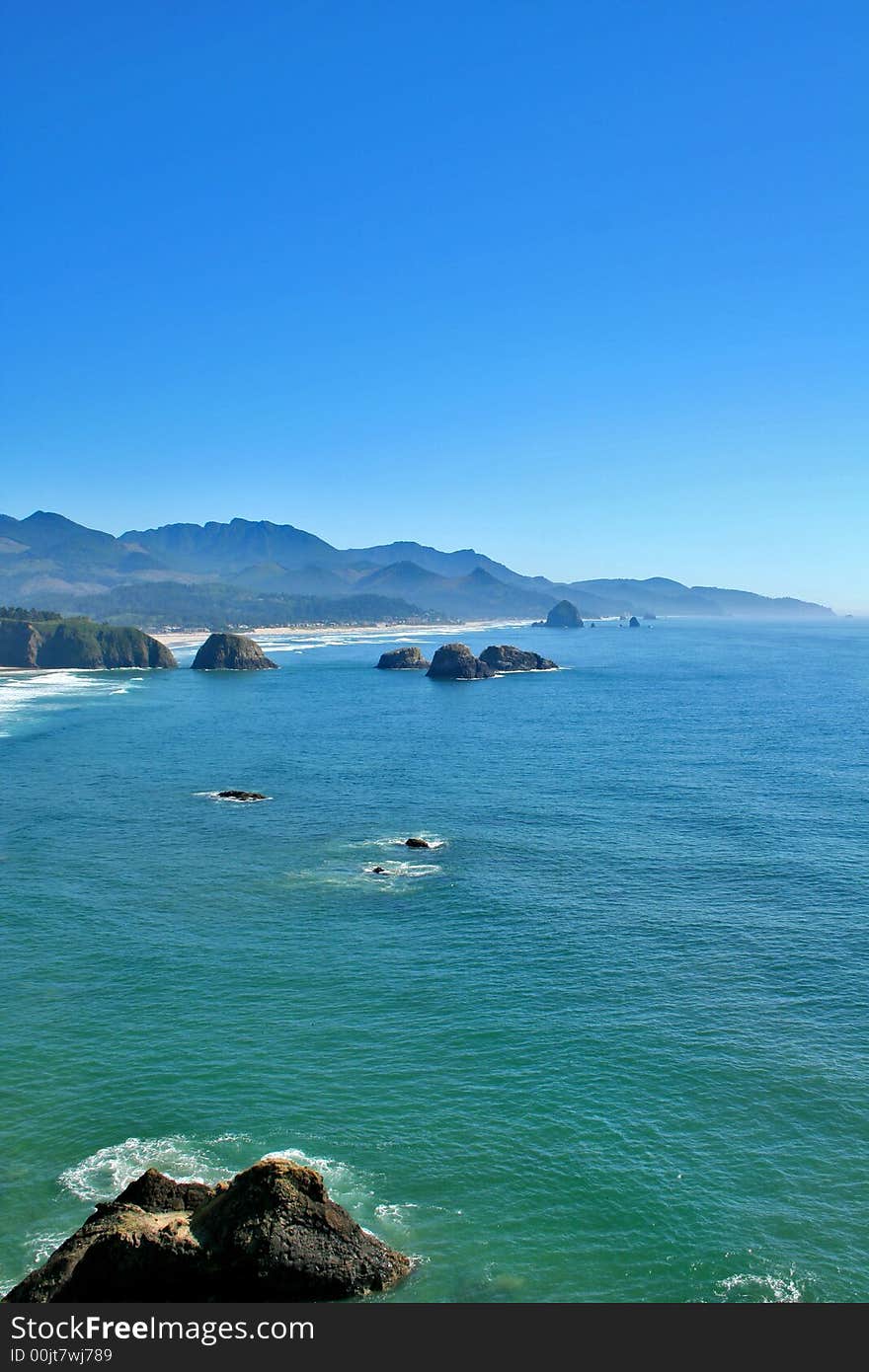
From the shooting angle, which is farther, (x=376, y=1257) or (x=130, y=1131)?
(x=130, y=1131)

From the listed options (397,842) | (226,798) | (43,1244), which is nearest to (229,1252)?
(43,1244)

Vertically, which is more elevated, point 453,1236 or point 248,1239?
point 248,1239

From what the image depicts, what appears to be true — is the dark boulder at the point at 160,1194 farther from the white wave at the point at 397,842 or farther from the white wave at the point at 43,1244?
the white wave at the point at 397,842

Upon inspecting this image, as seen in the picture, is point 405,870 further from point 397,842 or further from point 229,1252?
point 229,1252

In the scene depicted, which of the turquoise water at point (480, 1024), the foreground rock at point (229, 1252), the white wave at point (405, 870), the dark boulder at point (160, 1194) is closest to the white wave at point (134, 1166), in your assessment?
the turquoise water at point (480, 1024)

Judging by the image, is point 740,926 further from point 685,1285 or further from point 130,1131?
point 130,1131

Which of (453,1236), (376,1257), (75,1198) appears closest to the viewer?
(376,1257)
